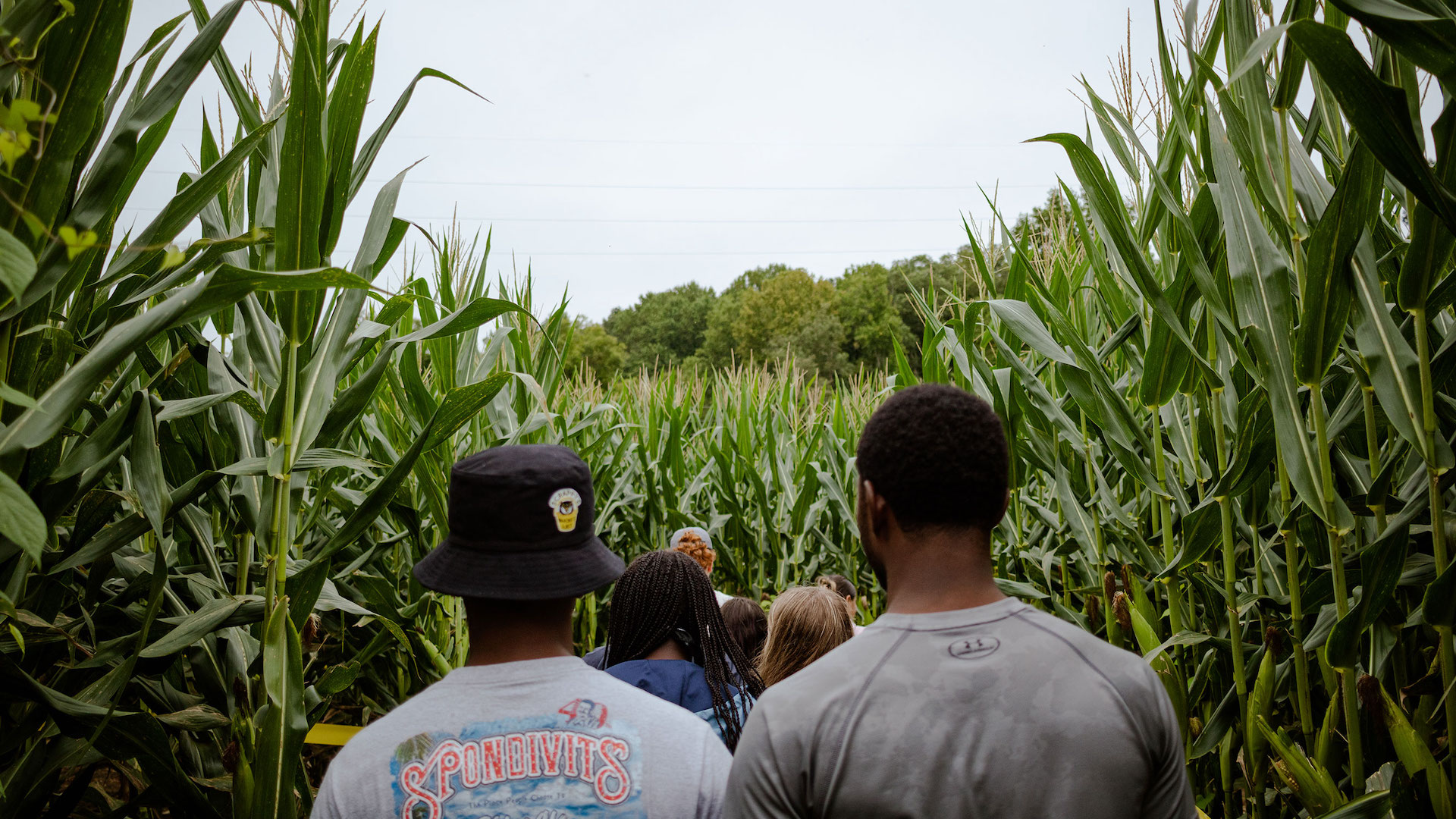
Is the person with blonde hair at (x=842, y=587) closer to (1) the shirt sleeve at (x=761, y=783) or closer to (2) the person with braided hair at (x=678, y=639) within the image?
(2) the person with braided hair at (x=678, y=639)

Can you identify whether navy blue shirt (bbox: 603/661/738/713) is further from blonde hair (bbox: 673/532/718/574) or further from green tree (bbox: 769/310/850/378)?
green tree (bbox: 769/310/850/378)

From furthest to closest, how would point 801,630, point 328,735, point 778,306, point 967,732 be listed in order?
point 778,306 → point 328,735 → point 801,630 → point 967,732

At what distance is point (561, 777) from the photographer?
1.17 meters

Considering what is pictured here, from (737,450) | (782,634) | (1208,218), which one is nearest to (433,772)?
(782,634)

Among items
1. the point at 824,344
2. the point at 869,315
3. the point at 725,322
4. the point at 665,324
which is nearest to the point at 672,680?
the point at 824,344

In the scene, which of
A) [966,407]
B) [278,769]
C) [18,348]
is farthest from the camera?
[278,769]

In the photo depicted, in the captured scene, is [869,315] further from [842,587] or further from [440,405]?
[440,405]

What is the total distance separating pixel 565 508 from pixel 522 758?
0.35 metres

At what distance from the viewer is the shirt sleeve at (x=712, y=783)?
1.24 meters

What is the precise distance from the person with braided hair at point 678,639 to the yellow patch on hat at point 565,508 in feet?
4.34

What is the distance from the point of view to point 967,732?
1.11 m

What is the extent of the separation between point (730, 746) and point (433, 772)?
1.55 meters

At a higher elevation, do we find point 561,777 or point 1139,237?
point 1139,237

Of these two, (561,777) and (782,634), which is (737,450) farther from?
(561,777)
